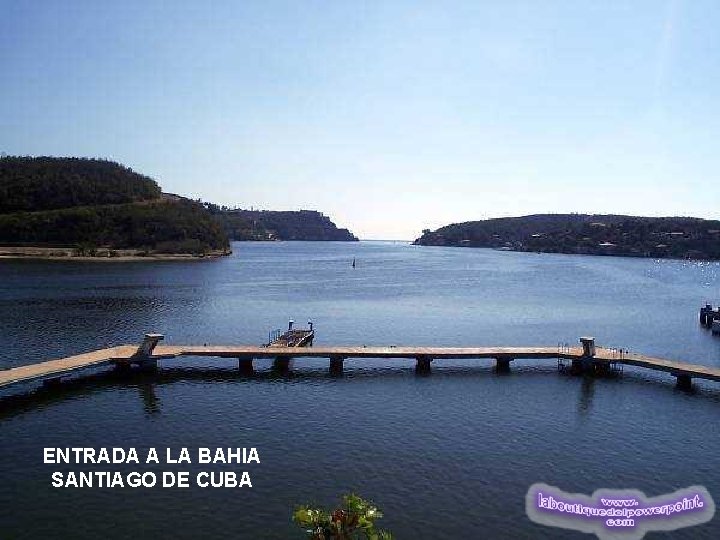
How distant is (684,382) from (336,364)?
28.6 m

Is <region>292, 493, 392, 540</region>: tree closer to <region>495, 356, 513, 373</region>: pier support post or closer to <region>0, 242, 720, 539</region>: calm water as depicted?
<region>0, 242, 720, 539</region>: calm water

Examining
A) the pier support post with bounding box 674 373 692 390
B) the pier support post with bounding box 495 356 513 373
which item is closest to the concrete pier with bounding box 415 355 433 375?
the pier support post with bounding box 495 356 513 373

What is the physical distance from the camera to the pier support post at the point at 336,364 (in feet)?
157

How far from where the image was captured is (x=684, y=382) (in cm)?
4559

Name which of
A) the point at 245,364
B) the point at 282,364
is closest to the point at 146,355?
the point at 245,364

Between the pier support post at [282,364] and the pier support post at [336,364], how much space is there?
3849mm

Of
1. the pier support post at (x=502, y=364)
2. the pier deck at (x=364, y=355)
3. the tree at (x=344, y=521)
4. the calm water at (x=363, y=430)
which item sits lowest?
the calm water at (x=363, y=430)

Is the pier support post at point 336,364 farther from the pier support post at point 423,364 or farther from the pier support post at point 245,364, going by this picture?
the pier support post at point 245,364

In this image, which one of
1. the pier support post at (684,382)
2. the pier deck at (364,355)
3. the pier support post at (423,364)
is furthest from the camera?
the pier support post at (423,364)

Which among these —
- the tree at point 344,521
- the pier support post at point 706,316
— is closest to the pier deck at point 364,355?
the tree at point 344,521

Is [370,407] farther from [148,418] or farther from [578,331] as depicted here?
[578,331]

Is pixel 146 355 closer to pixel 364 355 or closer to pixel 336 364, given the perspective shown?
pixel 336 364

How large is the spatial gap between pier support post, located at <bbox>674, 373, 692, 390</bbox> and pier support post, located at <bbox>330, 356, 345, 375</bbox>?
1085 inches

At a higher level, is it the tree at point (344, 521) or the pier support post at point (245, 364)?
the tree at point (344, 521)
